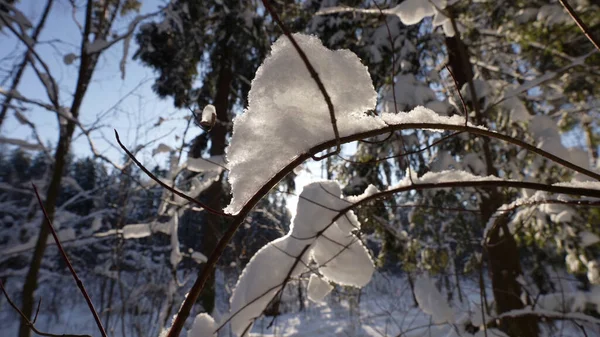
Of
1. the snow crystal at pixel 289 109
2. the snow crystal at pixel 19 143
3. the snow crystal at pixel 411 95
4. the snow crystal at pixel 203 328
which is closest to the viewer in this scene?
the snow crystal at pixel 289 109

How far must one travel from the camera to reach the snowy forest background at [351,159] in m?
0.59

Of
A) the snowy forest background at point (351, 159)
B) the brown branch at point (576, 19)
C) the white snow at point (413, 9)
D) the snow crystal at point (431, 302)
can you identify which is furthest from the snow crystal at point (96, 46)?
the brown branch at point (576, 19)

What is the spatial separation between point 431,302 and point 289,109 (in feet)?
5.13

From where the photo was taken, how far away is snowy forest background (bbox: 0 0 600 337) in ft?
1.93

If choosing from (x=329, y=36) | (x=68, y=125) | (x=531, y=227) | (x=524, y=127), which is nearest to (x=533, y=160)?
(x=524, y=127)

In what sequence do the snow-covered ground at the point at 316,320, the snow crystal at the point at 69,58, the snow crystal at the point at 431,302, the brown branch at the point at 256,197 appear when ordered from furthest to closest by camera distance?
the snow-covered ground at the point at 316,320, the snow crystal at the point at 69,58, the snow crystal at the point at 431,302, the brown branch at the point at 256,197

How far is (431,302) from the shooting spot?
1739 millimetres

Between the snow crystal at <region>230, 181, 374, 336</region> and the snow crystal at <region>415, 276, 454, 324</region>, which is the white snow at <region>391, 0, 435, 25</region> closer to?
the snow crystal at <region>230, 181, 374, 336</region>

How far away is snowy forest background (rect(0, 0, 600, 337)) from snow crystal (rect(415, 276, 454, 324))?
1 cm

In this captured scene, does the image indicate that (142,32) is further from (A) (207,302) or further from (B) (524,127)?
(B) (524,127)

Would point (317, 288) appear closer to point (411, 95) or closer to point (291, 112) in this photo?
point (291, 112)

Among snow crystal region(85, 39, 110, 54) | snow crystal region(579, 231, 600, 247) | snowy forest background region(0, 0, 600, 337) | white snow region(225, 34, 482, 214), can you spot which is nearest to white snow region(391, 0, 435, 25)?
snowy forest background region(0, 0, 600, 337)

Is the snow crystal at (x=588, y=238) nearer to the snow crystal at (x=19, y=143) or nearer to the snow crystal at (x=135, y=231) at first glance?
the snow crystal at (x=135, y=231)

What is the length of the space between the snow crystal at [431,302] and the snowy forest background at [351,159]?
0.04ft
